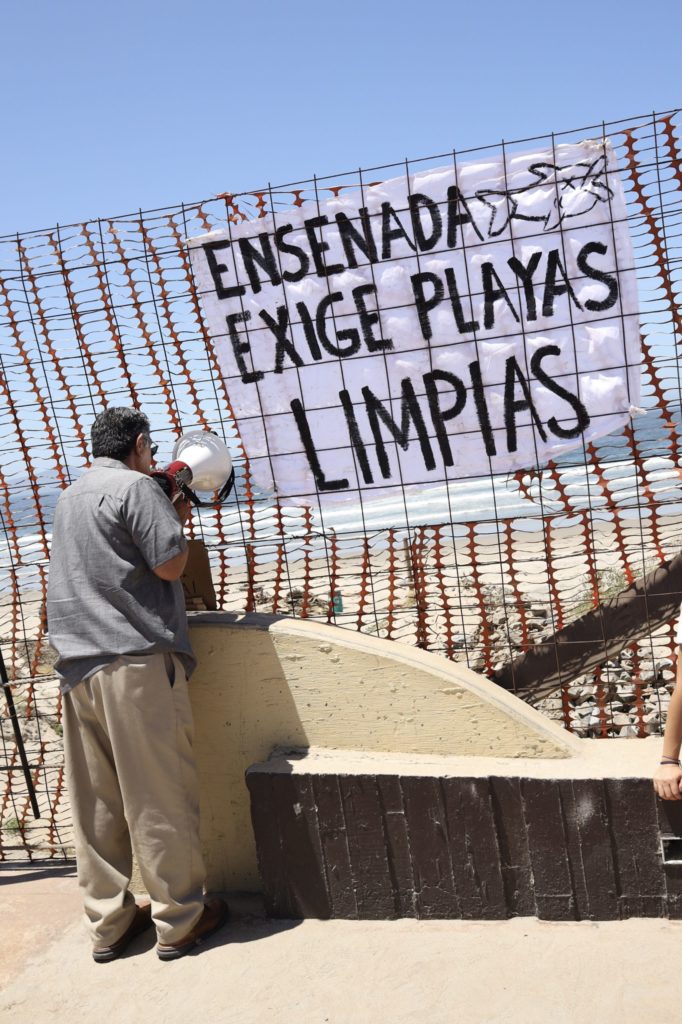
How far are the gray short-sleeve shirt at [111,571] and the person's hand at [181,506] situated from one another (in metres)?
0.28

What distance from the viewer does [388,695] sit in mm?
3990

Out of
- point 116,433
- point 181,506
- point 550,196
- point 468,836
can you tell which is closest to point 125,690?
point 181,506

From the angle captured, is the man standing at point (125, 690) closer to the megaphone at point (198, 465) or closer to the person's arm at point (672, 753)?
the megaphone at point (198, 465)

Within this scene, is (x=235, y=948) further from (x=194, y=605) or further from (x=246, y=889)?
(x=194, y=605)

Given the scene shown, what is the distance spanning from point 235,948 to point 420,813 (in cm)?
94

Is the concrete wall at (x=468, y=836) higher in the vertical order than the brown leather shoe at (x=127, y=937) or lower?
higher

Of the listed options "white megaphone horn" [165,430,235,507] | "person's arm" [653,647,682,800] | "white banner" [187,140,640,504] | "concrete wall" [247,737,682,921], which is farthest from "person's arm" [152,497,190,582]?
"person's arm" [653,647,682,800]

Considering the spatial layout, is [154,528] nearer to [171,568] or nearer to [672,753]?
[171,568]

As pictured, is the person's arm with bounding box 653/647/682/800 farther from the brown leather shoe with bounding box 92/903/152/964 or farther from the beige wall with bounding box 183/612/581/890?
the brown leather shoe with bounding box 92/903/152/964

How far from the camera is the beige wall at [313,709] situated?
392cm

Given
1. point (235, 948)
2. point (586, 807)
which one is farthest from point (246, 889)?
point (586, 807)

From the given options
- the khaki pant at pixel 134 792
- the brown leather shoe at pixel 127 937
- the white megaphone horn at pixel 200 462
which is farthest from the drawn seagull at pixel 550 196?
the brown leather shoe at pixel 127 937

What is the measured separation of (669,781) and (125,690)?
210 centimetres

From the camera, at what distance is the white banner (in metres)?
4.17
